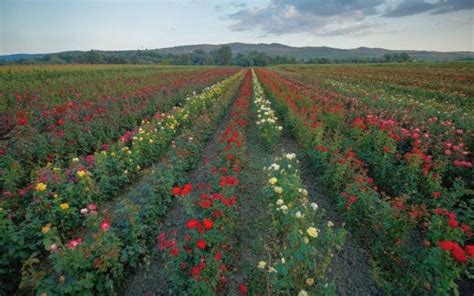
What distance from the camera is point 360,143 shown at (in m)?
7.25

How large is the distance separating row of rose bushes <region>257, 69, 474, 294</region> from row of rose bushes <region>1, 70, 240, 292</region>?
4.26 meters

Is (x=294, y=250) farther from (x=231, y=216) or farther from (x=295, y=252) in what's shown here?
(x=231, y=216)

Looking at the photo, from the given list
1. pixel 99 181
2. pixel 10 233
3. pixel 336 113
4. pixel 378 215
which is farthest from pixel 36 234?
pixel 336 113

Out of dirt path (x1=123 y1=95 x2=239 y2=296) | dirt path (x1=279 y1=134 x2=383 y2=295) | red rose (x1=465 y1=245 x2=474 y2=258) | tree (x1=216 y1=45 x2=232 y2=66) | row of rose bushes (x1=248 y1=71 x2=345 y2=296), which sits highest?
tree (x1=216 y1=45 x2=232 y2=66)

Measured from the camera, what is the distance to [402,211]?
12.8ft

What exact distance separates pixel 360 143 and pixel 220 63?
119m

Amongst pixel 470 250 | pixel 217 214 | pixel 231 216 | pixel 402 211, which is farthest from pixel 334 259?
pixel 217 214

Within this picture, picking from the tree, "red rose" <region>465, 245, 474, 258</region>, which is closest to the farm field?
"red rose" <region>465, 245, 474, 258</region>

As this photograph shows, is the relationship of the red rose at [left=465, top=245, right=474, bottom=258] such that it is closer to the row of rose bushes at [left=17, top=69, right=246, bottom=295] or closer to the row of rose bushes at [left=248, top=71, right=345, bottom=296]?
the row of rose bushes at [left=248, top=71, right=345, bottom=296]

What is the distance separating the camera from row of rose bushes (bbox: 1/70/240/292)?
11.6 feet

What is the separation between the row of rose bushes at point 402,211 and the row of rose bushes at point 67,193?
426 centimetres

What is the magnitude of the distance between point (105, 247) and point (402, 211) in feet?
13.3

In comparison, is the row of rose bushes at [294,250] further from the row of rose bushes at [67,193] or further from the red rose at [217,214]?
the row of rose bushes at [67,193]

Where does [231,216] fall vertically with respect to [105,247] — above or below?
below
